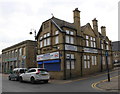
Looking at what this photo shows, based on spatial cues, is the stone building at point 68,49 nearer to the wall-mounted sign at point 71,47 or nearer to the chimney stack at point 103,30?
the wall-mounted sign at point 71,47

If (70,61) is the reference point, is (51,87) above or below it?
below

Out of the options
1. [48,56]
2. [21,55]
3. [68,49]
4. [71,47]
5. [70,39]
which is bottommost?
[48,56]

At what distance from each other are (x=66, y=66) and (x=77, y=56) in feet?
10.3

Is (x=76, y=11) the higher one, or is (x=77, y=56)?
(x=76, y=11)

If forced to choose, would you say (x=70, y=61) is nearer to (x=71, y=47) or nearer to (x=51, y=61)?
(x=71, y=47)

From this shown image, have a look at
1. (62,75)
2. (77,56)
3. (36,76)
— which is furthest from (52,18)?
(36,76)

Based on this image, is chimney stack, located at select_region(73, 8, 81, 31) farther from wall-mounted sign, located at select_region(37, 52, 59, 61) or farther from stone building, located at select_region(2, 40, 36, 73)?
stone building, located at select_region(2, 40, 36, 73)

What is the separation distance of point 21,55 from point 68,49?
1649 cm

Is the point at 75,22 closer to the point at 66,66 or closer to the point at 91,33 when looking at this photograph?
the point at 91,33

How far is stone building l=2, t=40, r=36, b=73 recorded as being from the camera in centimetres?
3219

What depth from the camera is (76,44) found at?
76.7 ft

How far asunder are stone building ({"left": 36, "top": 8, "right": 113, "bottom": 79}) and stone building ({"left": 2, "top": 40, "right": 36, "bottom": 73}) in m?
6.53

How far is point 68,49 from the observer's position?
21703 millimetres

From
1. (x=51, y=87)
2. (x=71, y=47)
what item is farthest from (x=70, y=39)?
(x=51, y=87)
